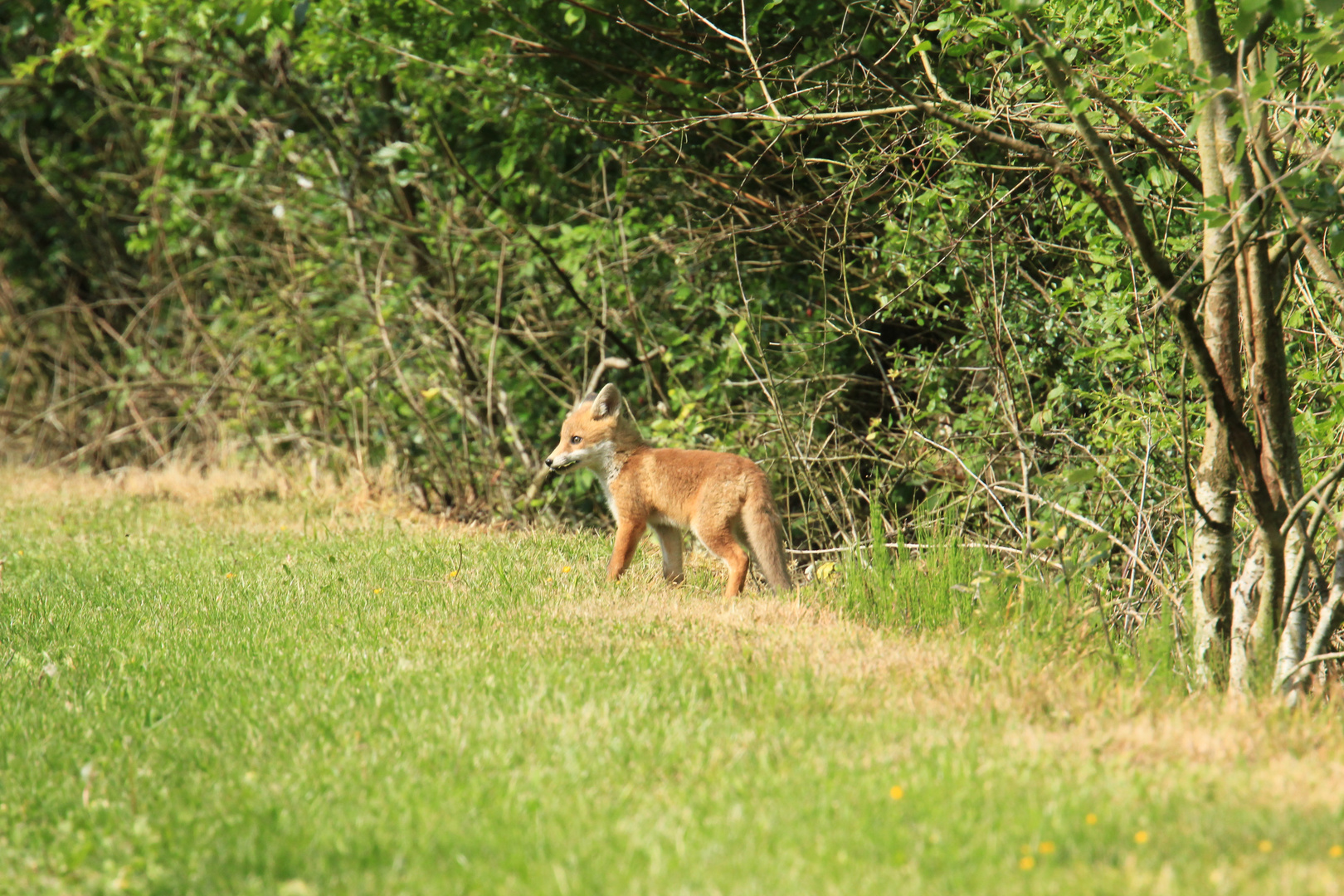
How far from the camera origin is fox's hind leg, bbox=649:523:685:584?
23.5ft

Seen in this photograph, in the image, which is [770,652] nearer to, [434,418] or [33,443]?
[434,418]

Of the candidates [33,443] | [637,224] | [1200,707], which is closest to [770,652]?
[1200,707]

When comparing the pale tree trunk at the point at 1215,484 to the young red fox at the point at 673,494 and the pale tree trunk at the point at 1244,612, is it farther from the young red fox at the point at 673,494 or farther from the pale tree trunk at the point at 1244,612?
the young red fox at the point at 673,494

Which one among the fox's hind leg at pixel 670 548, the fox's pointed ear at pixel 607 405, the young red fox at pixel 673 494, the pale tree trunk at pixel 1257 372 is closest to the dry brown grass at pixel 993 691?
the fox's hind leg at pixel 670 548

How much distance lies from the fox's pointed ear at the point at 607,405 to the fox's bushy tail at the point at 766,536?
1232 millimetres

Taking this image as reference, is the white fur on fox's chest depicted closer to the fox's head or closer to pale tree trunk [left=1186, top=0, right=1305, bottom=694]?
the fox's head

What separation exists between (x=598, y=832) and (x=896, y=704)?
61.0 inches

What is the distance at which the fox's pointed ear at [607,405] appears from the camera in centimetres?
735

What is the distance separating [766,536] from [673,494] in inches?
25.0

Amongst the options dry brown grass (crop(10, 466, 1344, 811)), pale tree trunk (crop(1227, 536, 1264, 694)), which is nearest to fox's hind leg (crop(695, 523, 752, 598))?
dry brown grass (crop(10, 466, 1344, 811))

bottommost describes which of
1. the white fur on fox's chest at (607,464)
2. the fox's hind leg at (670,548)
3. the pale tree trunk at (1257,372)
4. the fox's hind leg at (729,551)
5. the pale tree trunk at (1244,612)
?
the fox's hind leg at (670,548)

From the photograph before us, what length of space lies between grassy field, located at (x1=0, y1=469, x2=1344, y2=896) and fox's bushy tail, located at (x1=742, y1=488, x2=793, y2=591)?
0.24 metres

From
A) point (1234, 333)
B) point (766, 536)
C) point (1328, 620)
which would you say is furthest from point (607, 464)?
point (1328, 620)

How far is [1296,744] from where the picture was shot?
4230 millimetres
